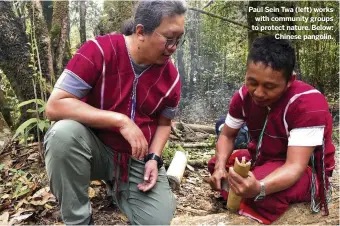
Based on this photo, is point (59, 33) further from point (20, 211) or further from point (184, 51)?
point (184, 51)

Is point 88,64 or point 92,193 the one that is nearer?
point 88,64

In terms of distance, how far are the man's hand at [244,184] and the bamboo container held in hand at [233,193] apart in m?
0.02

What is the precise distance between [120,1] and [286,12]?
8.75 feet

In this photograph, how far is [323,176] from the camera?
211 centimetres

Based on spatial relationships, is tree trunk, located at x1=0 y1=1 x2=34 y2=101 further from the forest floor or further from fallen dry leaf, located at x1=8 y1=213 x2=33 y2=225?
fallen dry leaf, located at x1=8 y1=213 x2=33 y2=225

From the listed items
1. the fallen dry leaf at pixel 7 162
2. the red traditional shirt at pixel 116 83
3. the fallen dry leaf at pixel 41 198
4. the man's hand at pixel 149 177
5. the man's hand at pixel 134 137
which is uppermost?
the red traditional shirt at pixel 116 83

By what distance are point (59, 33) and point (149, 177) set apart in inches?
98.4

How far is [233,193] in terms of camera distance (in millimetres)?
2008

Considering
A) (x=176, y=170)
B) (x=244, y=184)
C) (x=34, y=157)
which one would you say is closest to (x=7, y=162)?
(x=34, y=157)

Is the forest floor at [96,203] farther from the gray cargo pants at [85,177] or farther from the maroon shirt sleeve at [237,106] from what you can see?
the maroon shirt sleeve at [237,106]

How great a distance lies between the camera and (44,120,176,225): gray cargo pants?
5.76 ft

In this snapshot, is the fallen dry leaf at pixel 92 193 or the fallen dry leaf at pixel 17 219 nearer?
the fallen dry leaf at pixel 17 219

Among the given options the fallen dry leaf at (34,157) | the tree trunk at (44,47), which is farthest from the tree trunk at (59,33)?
the fallen dry leaf at (34,157)

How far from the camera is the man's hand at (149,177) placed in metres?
2.02
